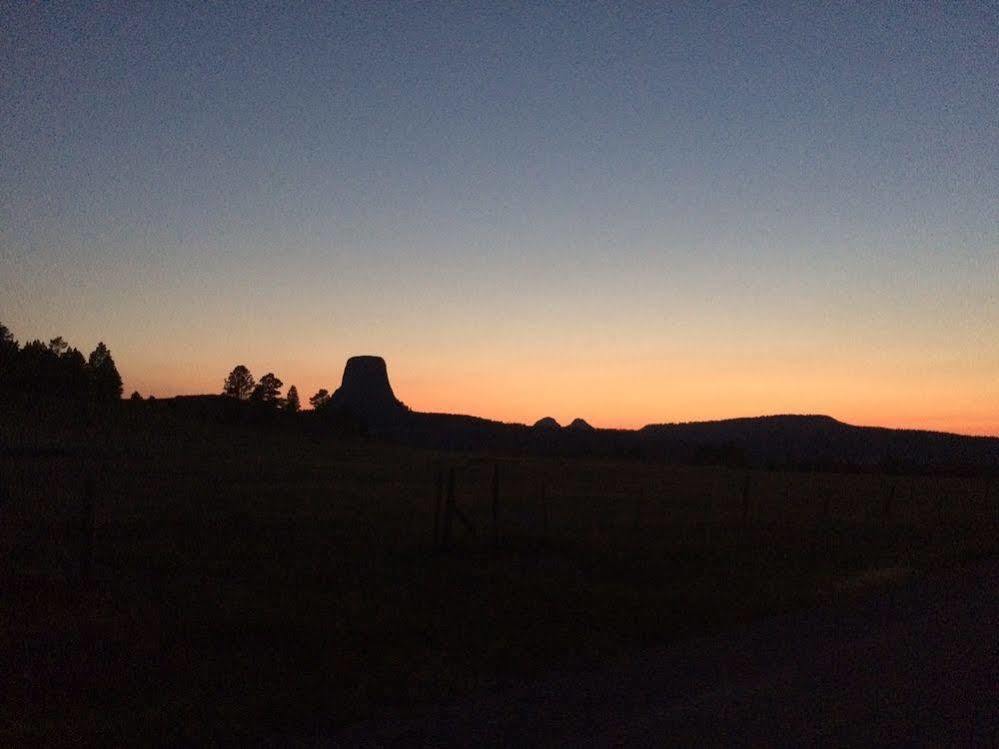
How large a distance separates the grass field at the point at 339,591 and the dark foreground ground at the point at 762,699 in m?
0.77

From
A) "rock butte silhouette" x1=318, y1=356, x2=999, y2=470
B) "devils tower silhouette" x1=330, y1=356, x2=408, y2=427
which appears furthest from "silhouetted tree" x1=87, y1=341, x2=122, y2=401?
"devils tower silhouette" x1=330, y1=356, x2=408, y2=427

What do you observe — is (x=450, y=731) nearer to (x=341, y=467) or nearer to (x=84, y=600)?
(x=84, y=600)

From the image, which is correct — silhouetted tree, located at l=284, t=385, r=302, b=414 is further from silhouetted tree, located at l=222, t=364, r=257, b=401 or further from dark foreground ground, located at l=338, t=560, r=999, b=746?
dark foreground ground, located at l=338, t=560, r=999, b=746

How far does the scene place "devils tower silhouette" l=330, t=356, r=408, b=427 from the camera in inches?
7032

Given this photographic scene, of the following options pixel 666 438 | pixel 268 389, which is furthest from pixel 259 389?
pixel 666 438

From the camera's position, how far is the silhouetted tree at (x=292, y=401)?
129000 millimetres

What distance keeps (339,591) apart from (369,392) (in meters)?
176

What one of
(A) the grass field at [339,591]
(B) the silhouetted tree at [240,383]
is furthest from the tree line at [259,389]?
(A) the grass field at [339,591]

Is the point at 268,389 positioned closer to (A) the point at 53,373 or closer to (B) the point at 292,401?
(B) the point at 292,401

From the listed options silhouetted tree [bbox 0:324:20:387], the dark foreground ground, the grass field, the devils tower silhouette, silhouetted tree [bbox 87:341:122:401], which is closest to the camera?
the dark foreground ground

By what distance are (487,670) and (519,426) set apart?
154392 mm

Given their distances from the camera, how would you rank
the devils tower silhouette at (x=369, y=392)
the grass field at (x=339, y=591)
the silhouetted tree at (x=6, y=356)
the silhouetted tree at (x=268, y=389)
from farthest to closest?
the devils tower silhouette at (x=369, y=392) < the silhouetted tree at (x=268, y=389) < the silhouetted tree at (x=6, y=356) < the grass field at (x=339, y=591)

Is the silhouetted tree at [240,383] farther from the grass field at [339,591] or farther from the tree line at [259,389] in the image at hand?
the grass field at [339,591]

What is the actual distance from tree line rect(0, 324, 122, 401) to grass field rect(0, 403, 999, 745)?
5791cm
